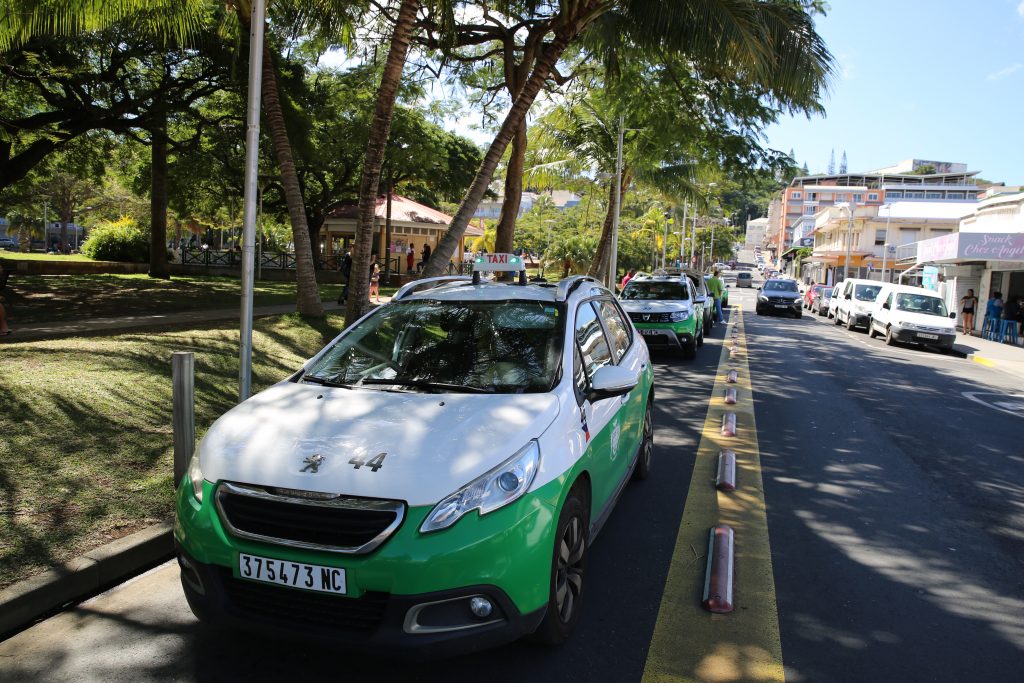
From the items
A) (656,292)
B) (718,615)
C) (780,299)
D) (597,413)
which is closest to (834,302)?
(780,299)

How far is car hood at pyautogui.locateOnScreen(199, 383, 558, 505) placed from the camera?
9.60ft

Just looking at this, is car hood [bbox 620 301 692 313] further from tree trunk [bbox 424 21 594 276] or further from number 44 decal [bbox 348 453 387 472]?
number 44 decal [bbox 348 453 387 472]

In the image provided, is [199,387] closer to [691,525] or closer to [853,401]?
[691,525]

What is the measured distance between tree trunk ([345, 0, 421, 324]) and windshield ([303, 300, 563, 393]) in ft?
18.1

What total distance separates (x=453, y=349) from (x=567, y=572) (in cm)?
148

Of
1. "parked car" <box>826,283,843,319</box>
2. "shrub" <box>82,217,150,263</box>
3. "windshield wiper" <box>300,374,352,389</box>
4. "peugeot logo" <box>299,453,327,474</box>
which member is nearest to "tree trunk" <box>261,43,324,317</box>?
"windshield wiper" <box>300,374,352,389</box>

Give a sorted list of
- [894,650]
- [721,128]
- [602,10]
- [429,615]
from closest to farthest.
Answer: [429,615] < [894,650] < [602,10] < [721,128]

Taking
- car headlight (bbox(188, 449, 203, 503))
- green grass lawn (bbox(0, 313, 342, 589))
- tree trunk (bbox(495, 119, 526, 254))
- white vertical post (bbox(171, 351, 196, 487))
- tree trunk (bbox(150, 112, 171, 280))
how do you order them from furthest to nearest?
tree trunk (bbox(150, 112, 171, 280)) → tree trunk (bbox(495, 119, 526, 254)) → white vertical post (bbox(171, 351, 196, 487)) → green grass lawn (bbox(0, 313, 342, 589)) → car headlight (bbox(188, 449, 203, 503))

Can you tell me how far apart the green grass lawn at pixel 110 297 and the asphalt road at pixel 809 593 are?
9.81 metres

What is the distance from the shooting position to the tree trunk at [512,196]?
1426cm

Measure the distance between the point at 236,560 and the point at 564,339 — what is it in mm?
2125

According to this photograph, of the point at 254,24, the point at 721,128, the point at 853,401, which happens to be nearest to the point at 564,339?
the point at 254,24

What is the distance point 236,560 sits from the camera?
293cm

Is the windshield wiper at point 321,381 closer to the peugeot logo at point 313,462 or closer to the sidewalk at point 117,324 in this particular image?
the peugeot logo at point 313,462
